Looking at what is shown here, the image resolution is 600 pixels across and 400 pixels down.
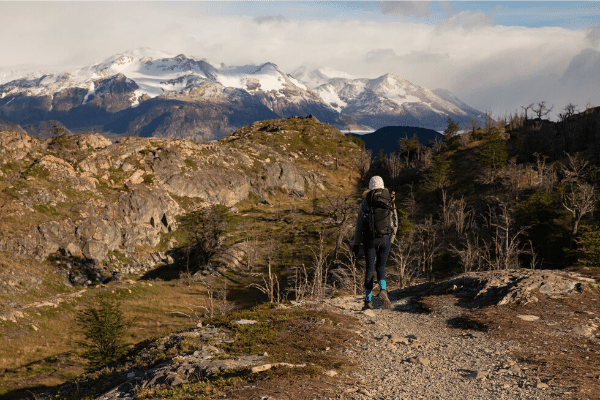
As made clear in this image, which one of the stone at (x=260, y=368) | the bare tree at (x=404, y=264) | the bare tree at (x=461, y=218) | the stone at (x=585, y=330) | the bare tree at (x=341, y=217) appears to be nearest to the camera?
the stone at (x=260, y=368)

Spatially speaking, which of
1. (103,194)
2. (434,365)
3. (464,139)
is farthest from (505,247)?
(464,139)

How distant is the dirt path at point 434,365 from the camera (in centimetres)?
752

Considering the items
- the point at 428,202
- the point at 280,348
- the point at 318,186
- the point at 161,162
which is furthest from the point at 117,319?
the point at 318,186

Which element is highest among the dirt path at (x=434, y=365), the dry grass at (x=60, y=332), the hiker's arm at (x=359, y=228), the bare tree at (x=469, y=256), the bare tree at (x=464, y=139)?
the bare tree at (x=464, y=139)

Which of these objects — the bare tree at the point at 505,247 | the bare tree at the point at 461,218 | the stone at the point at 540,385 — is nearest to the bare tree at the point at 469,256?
the bare tree at the point at 505,247

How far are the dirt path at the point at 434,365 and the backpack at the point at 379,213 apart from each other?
337cm

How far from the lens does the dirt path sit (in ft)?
24.7

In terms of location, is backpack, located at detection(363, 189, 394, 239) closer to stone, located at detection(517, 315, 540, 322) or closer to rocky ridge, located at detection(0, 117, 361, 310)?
stone, located at detection(517, 315, 540, 322)

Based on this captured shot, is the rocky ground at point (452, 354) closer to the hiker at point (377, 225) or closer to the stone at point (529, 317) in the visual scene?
the stone at point (529, 317)

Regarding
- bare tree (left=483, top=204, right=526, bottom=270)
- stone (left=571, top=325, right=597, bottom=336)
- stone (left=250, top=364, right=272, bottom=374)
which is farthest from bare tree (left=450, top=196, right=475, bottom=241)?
stone (left=250, top=364, right=272, bottom=374)

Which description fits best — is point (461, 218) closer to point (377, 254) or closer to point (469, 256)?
point (469, 256)

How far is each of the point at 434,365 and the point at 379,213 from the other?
5185 millimetres

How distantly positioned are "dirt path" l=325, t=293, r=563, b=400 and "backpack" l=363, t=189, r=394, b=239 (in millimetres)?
3370

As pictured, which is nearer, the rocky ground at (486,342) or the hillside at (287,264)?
the rocky ground at (486,342)
